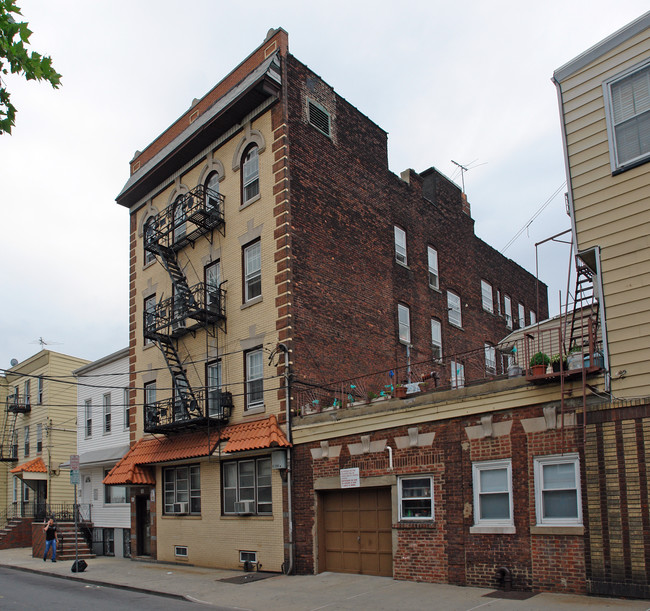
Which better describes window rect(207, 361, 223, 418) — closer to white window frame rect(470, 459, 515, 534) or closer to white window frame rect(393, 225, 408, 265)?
white window frame rect(393, 225, 408, 265)

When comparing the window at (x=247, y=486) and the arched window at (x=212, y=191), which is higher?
the arched window at (x=212, y=191)

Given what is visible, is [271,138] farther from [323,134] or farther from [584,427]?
[584,427]

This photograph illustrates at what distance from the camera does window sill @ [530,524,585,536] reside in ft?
40.2

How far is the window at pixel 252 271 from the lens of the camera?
69.1 feet

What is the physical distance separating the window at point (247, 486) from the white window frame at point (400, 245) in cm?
965

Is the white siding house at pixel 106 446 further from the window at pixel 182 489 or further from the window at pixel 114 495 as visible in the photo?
the window at pixel 182 489

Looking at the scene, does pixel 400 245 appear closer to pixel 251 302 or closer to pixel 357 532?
pixel 251 302

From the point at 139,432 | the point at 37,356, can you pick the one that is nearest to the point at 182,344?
the point at 139,432

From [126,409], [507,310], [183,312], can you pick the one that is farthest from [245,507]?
[507,310]

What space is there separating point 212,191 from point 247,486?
383 inches

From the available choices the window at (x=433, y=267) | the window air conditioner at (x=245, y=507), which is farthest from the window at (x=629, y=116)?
the window at (x=433, y=267)

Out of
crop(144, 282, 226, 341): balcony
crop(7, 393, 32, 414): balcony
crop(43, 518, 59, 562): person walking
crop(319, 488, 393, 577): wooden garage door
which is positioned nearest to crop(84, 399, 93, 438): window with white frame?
crop(43, 518, 59, 562): person walking

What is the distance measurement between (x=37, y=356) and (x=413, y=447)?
99.1 feet

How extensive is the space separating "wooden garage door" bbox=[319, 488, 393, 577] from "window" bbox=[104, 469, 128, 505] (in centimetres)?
1312
